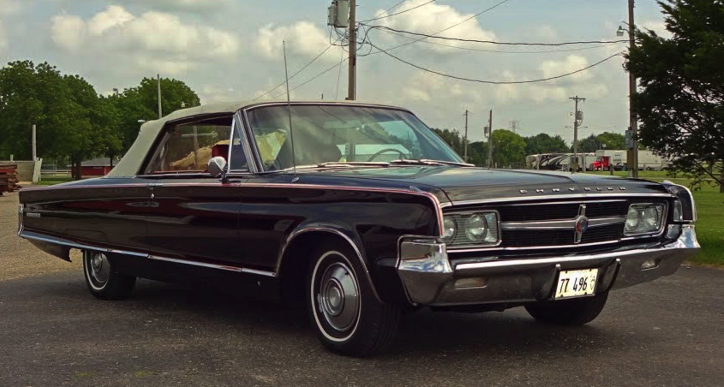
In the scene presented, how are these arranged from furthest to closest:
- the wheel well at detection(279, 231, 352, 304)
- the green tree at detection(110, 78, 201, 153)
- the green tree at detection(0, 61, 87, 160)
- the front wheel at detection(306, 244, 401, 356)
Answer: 1. the green tree at detection(110, 78, 201, 153)
2. the green tree at detection(0, 61, 87, 160)
3. the wheel well at detection(279, 231, 352, 304)
4. the front wheel at detection(306, 244, 401, 356)

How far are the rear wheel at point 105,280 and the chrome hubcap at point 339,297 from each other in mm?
2708

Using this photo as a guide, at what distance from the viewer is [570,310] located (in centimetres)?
561

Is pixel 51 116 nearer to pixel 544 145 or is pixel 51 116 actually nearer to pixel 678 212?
pixel 678 212

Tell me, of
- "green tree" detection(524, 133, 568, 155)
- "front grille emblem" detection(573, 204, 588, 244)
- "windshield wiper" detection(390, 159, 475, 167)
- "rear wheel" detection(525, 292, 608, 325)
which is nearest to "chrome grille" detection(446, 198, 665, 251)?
"front grille emblem" detection(573, 204, 588, 244)

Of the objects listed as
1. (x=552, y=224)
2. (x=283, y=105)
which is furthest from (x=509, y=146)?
(x=552, y=224)

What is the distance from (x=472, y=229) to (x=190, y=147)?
9.38 feet

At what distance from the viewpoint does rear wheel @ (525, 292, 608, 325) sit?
18.1 feet

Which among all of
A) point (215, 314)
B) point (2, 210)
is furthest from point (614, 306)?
point (2, 210)

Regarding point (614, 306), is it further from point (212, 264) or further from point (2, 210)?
point (2, 210)

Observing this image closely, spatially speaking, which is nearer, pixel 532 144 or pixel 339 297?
pixel 339 297

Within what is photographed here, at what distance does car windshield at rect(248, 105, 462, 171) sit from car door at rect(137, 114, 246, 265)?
216 millimetres

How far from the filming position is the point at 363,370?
441 cm

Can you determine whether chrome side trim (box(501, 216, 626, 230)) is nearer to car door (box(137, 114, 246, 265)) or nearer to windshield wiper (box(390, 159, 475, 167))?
windshield wiper (box(390, 159, 475, 167))

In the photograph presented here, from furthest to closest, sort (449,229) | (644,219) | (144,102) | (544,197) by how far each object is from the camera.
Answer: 1. (144,102)
2. (644,219)
3. (544,197)
4. (449,229)
